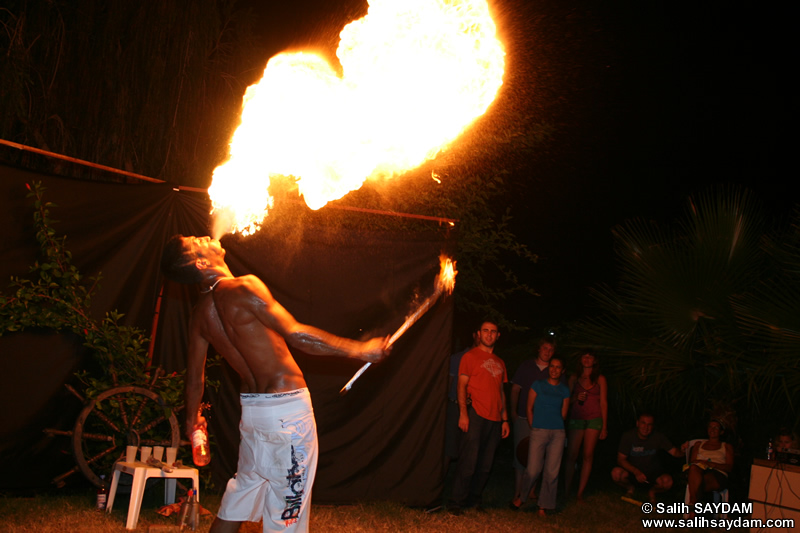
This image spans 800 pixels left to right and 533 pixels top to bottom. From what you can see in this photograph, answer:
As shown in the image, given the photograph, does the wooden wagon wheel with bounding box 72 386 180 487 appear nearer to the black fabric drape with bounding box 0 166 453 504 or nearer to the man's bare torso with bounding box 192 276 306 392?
the black fabric drape with bounding box 0 166 453 504

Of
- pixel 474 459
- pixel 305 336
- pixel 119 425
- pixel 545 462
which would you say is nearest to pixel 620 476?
pixel 545 462

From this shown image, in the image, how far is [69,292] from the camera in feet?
18.1

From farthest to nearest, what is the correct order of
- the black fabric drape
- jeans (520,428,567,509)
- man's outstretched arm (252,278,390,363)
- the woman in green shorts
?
the woman in green shorts
jeans (520,428,567,509)
the black fabric drape
man's outstretched arm (252,278,390,363)

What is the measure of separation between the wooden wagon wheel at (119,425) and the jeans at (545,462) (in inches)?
142

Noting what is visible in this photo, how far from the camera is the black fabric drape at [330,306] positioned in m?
5.93

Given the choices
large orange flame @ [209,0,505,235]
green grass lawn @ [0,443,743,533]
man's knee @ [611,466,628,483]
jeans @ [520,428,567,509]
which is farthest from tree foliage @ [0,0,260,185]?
man's knee @ [611,466,628,483]

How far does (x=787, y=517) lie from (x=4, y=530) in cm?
647

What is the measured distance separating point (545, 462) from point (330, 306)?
2804 mm

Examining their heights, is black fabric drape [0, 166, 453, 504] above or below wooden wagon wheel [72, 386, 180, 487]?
above

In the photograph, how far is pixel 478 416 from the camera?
6875 millimetres

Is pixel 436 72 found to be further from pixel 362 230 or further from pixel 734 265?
pixel 734 265

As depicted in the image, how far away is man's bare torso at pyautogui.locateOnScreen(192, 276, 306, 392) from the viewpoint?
3.80 meters

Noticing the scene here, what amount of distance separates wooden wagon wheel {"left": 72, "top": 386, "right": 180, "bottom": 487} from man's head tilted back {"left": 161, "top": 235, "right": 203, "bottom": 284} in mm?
2092

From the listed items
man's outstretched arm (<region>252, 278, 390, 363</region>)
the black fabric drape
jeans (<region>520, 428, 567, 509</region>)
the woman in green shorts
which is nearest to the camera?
man's outstretched arm (<region>252, 278, 390, 363</region>)
